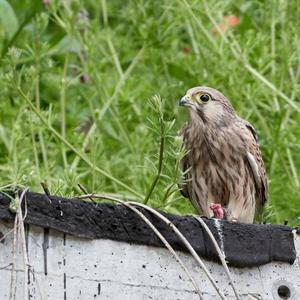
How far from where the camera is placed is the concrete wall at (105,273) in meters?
3.16

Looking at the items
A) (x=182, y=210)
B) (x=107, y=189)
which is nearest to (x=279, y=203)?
(x=182, y=210)

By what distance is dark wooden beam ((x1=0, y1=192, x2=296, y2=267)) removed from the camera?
127 inches

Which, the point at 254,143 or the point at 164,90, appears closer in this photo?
the point at 254,143

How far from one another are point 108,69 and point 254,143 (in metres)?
1.97

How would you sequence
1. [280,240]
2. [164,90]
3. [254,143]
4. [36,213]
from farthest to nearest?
1. [164,90]
2. [254,143]
3. [280,240]
4. [36,213]

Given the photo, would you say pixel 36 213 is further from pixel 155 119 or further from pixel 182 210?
pixel 182 210

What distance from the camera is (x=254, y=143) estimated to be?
16.9ft

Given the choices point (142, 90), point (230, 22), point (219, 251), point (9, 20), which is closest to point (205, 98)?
point (142, 90)

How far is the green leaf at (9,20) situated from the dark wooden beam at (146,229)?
8.85ft

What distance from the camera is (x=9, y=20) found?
6.02m

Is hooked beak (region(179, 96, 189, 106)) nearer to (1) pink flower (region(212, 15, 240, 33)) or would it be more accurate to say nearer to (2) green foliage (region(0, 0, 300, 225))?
(2) green foliage (region(0, 0, 300, 225))

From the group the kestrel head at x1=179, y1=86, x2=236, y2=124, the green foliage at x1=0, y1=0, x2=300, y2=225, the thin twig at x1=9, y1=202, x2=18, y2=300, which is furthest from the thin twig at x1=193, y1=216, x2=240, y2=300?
the kestrel head at x1=179, y1=86, x2=236, y2=124

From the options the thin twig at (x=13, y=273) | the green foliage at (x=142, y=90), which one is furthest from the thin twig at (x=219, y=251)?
the green foliage at (x=142, y=90)

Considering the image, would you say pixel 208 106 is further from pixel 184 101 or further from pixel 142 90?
pixel 142 90
